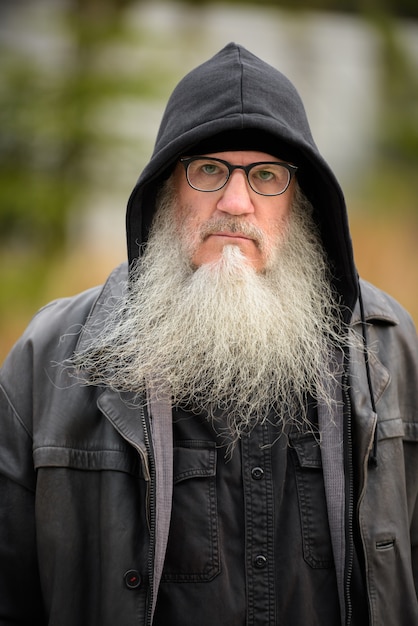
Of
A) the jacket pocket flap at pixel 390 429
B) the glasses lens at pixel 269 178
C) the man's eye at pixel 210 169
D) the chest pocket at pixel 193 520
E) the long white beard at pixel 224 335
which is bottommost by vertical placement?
the chest pocket at pixel 193 520

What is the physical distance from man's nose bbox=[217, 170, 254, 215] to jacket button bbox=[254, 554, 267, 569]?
1158 millimetres

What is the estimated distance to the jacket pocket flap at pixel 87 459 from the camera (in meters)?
2.29

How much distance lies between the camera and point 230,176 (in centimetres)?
245

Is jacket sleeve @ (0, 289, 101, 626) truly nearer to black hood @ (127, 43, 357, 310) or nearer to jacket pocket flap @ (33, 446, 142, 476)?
jacket pocket flap @ (33, 446, 142, 476)

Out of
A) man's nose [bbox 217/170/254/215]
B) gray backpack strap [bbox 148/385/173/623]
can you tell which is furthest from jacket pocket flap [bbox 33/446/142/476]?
man's nose [bbox 217/170/254/215]

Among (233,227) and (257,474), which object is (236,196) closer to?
(233,227)

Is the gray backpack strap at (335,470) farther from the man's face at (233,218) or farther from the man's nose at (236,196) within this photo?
the man's nose at (236,196)

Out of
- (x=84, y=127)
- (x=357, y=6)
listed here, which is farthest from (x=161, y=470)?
(x=357, y=6)

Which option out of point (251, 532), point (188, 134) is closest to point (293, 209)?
point (188, 134)

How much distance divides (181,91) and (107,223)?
599cm

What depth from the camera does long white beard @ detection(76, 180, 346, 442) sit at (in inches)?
96.4

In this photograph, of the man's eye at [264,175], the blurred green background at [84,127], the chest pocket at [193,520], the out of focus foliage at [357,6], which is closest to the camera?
the chest pocket at [193,520]

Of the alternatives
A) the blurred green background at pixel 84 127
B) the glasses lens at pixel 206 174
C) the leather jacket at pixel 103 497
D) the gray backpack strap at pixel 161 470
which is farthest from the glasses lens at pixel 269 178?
the blurred green background at pixel 84 127

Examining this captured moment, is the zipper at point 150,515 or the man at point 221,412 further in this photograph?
the man at point 221,412
